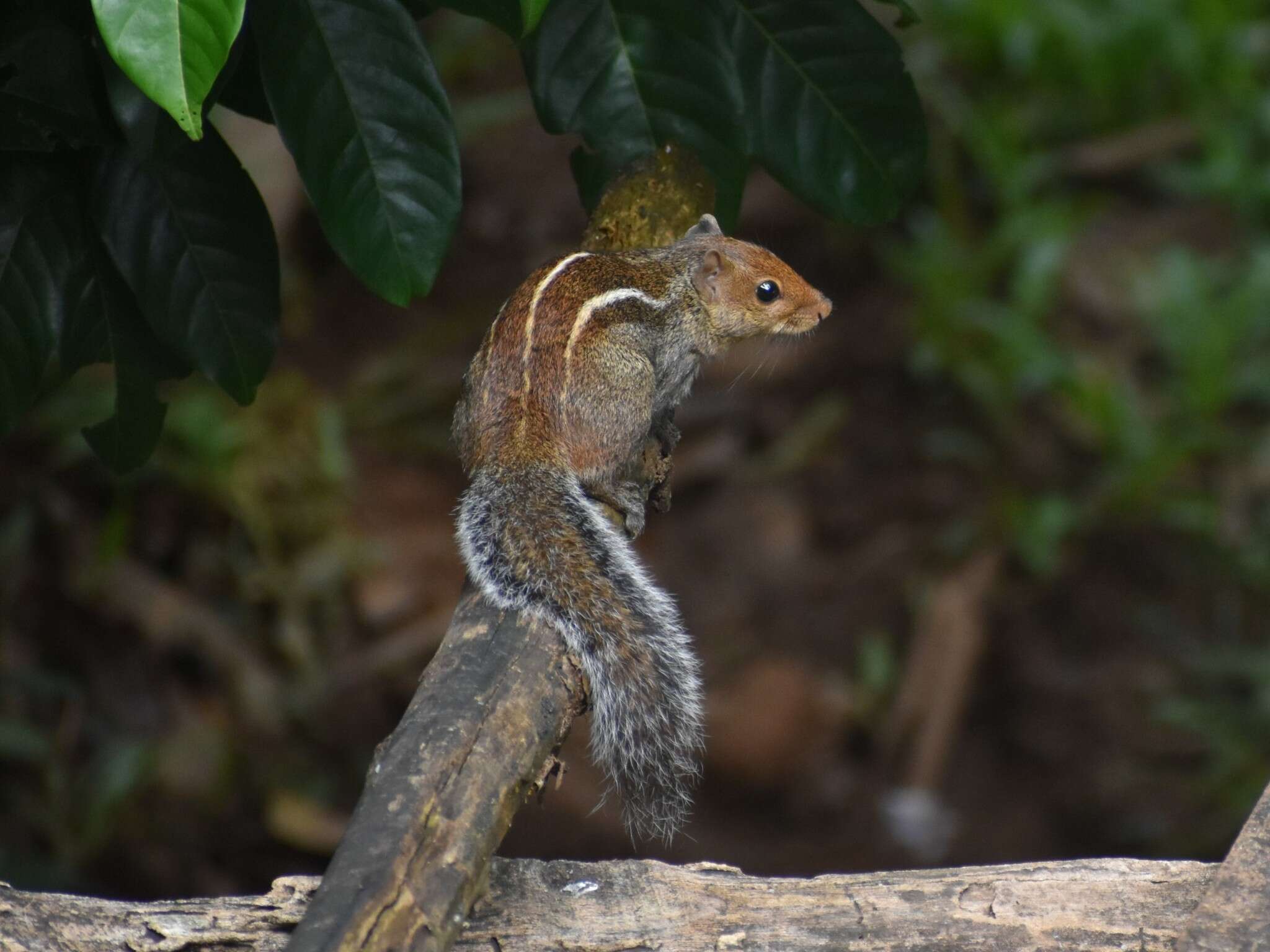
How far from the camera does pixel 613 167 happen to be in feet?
6.05

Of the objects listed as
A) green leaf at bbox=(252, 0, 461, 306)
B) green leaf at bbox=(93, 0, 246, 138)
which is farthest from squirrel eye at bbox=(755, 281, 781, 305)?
green leaf at bbox=(93, 0, 246, 138)

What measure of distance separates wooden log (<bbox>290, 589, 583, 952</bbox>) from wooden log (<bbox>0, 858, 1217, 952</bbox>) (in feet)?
0.46

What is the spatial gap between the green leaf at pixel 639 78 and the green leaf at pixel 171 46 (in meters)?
0.56

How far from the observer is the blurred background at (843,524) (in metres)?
3.83

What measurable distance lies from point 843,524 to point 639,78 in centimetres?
328

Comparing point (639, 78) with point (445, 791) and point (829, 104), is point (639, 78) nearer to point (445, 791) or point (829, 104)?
point (829, 104)

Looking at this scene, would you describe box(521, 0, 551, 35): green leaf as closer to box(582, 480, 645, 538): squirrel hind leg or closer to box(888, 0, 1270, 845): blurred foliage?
box(582, 480, 645, 538): squirrel hind leg

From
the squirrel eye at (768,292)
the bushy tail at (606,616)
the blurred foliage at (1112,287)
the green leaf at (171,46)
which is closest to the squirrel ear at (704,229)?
the squirrel eye at (768,292)

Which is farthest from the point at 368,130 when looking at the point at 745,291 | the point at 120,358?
the point at 745,291

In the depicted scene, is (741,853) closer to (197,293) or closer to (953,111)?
(953,111)

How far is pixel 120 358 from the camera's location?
1769 mm

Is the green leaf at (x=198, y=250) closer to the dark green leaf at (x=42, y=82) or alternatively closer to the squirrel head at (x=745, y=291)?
the dark green leaf at (x=42, y=82)

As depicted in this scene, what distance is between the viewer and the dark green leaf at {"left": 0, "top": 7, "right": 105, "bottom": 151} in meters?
1.49

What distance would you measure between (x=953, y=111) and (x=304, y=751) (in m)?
3.21
